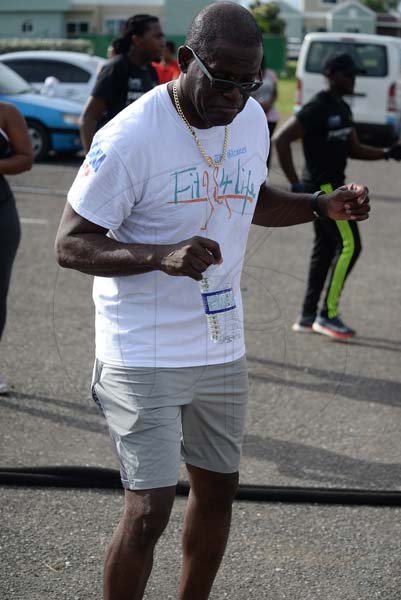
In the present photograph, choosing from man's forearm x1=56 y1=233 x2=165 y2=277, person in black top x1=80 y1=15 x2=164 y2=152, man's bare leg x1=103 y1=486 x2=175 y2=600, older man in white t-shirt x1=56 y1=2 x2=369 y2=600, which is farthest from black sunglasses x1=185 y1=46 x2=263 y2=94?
person in black top x1=80 y1=15 x2=164 y2=152

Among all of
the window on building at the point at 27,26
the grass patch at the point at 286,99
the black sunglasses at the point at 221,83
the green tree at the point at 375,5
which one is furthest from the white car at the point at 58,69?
the green tree at the point at 375,5

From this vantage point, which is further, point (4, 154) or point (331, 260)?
point (331, 260)

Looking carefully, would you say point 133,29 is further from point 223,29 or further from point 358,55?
point 358,55

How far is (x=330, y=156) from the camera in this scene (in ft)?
22.1

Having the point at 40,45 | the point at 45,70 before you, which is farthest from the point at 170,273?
the point at 40,45

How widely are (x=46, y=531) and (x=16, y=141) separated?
2198mm

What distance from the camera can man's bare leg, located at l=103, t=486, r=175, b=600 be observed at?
2.74m

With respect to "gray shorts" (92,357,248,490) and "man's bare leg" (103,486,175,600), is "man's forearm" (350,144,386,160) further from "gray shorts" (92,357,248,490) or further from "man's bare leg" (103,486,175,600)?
"man's bare leg" (103,486,175,600)

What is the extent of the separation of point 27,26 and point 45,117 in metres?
15.3

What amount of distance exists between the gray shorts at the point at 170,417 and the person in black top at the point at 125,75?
352 centimetres

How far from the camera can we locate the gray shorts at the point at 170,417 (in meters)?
2.79

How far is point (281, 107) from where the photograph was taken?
2912 cm

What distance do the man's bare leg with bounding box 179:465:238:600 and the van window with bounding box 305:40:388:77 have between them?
16825mm

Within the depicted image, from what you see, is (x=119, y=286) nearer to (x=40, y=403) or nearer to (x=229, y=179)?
(x=229, y=179)
